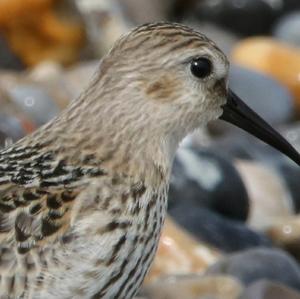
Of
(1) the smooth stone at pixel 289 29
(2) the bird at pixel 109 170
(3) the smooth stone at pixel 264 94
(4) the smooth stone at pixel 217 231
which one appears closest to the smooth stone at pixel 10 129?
(4) the smooth stone at pixel 217 231

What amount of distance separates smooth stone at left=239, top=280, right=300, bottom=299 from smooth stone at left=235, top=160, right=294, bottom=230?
208cm

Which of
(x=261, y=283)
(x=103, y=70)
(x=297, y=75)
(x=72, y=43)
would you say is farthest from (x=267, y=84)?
(x=103, y=70)

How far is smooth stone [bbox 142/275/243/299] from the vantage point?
22.6 feet

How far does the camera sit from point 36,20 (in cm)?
1191

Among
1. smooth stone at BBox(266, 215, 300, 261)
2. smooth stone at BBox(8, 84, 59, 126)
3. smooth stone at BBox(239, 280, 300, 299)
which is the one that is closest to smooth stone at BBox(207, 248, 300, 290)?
smooth stone at BBox(239, 280, 300, 299)

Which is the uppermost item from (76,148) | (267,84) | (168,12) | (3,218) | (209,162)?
(168,12)

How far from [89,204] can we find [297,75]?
21.4ft

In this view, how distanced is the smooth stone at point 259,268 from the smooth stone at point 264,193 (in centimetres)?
146

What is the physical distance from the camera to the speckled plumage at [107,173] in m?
5.34

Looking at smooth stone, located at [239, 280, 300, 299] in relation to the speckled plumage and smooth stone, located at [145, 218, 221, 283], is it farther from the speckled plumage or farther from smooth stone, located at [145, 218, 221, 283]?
the speckled plumage

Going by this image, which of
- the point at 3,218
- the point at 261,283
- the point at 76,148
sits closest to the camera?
the point at 3,218

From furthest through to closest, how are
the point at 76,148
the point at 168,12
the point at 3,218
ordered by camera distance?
the point at 168,12, the point at 76,148, the point at 3,218

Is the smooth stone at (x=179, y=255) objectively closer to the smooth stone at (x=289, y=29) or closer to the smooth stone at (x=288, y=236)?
the smooth stone at (x=288, y=236)

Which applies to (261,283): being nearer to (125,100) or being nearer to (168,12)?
(125,100)
